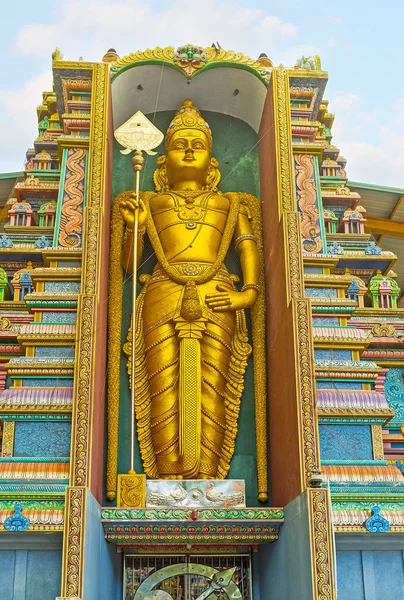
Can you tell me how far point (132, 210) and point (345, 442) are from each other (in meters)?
3.60

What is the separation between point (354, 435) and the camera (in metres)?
A: 8.91

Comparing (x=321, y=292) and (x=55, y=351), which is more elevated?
(x=321, y=292)

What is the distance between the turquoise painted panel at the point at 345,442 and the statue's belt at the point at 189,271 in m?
2.35

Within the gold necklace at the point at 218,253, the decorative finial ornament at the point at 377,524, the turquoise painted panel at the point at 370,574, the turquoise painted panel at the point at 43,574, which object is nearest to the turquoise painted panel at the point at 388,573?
the turquoise painted panel at the point at 370,574

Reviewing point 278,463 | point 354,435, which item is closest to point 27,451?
point 278,463

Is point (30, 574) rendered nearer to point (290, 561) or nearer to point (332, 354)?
point (290, 561)

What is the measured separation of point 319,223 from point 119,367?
9.67ft

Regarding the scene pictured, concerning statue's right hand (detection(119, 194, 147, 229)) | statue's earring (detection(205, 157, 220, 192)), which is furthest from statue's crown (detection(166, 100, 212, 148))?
statue's right hand (detection(119, 194, 147, 229))

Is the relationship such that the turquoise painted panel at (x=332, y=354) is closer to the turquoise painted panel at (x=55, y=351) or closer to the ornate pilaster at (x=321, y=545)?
the ornate pilaster at (x=321, y=545)

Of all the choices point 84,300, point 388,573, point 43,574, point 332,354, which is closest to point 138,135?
point 84,300

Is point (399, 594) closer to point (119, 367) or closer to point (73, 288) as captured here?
point (119, 367)

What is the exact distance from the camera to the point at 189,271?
10.1 metres

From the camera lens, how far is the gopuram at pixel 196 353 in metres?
8.07

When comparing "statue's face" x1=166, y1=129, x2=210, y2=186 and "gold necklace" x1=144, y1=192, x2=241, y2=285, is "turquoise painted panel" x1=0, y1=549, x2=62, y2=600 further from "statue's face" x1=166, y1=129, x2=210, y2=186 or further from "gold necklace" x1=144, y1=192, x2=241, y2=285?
"statue's face" x1=166, y1=129, x2=210, y2=186
